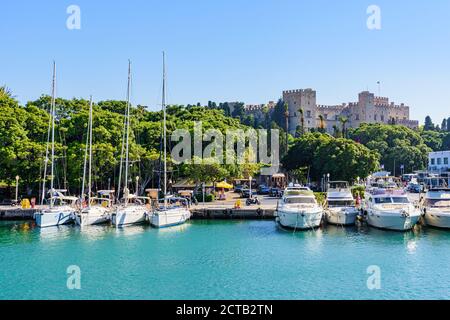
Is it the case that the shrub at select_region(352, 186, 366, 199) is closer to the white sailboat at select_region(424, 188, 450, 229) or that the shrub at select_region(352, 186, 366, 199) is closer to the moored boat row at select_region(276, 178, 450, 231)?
the moored boat row at select_region(276, 178, 450, 231)

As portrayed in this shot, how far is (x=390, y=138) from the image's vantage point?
112938mm

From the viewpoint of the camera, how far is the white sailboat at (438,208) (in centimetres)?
3650

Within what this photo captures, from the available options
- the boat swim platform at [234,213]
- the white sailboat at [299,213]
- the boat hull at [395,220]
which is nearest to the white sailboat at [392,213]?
the boat hull at [395,220]

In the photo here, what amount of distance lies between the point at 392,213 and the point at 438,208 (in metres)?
4.91

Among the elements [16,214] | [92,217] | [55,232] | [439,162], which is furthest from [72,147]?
[439,162]

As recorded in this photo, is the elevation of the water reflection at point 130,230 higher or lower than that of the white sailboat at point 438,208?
lower

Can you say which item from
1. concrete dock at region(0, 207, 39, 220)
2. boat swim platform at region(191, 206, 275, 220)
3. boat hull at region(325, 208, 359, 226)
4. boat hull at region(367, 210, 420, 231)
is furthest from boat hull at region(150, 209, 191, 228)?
boat hull at region(367, 210, 420, 231)

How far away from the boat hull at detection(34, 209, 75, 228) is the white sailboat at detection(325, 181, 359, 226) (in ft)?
71.9

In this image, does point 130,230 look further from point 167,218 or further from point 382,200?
point 382,200

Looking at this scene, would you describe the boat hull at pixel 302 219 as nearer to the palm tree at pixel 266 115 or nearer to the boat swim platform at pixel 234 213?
the boat swim platform at pixel 234 213

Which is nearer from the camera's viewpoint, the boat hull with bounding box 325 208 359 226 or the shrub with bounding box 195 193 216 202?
the boat hull with bounding box 325 208 359 226

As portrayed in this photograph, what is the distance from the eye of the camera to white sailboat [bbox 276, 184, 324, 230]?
36.7 m

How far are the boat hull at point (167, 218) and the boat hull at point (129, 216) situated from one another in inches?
76.7

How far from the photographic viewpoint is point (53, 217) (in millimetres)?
40844
